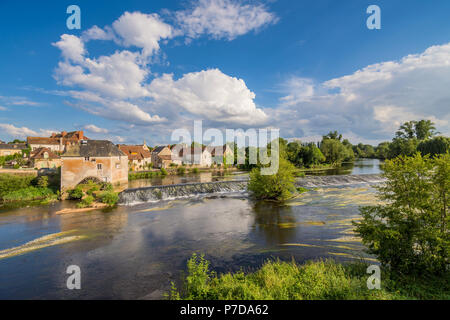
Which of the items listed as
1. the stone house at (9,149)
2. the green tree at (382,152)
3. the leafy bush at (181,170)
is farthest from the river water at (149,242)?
the green tree at (382,152)

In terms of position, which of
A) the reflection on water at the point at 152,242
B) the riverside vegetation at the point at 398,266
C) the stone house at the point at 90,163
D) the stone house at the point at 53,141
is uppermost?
the stone house at the point at 53,141

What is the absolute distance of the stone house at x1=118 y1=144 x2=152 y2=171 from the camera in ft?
184

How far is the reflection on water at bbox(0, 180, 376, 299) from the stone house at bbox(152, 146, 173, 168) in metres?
39.6

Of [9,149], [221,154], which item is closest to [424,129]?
[221,154]

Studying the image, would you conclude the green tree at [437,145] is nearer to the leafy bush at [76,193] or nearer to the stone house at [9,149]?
the leafy bush at [76,193]

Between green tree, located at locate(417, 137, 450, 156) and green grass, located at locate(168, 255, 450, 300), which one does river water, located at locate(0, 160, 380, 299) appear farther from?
green tree, located at locate(417, 137, 450, 156)

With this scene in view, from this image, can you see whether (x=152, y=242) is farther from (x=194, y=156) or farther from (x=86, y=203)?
(x=194, y=156)

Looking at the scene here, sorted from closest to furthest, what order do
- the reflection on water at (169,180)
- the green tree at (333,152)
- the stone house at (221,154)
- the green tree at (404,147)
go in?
1. the reflection on water at (169,180)
2. the green tree at (404,147)
3. the stone house at (221,154)
4. the green tree at (333,152)

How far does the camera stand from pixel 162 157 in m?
66.1

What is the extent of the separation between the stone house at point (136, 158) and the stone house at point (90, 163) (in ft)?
75.2

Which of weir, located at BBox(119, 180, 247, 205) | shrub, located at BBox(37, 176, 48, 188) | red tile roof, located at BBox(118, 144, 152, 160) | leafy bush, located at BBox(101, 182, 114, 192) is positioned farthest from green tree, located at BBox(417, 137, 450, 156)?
shrub, located at BBox(37, 176, 48, 188)

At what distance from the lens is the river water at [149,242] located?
995cm

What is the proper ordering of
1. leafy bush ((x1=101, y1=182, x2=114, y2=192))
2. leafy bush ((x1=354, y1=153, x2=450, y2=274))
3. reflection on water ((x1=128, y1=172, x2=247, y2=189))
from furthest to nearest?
reflection on water ((x1=128, y1=172, x2=247, y2=189)) < leafy bush ((x1=101, y1=182, x2=114, y2=192)) < leafy bush ((x1=354, y1=153, x2=450, y2=274))

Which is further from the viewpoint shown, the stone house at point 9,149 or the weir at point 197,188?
the stone house at point 9,149
